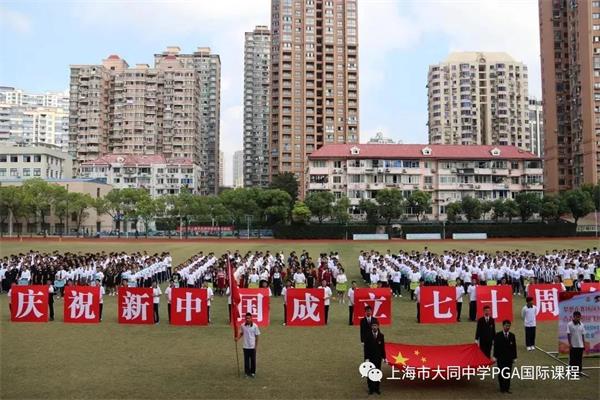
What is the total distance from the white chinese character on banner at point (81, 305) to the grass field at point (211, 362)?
48cm

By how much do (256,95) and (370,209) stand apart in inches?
3284

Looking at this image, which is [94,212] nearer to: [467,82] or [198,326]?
[198,326]

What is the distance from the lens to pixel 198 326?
15898 millimetres

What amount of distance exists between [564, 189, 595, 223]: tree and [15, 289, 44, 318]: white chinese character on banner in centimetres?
6124

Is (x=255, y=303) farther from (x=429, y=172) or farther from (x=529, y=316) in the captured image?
(x=429, y=172)

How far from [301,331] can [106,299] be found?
10.2 meters

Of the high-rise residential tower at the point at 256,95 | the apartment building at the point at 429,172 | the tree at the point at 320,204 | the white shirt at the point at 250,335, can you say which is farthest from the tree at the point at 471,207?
the high-rise residential tower at the point at 256,95

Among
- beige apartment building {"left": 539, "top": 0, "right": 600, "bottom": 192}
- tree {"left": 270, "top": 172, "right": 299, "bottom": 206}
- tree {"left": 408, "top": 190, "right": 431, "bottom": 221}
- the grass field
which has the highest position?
beige apartment building {"left": 539, "top": 0, "right": 600, "bottom": 192}

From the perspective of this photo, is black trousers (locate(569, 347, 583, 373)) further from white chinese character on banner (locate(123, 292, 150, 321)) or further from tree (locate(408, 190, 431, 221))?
tree (locate(408, 190, 431, 221))

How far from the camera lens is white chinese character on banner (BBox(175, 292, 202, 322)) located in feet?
52.5

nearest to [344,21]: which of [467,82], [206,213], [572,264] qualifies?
[467,82]

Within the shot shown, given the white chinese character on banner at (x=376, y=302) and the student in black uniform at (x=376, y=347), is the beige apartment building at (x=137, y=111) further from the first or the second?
the student in black uniform at (x=376, y=347)

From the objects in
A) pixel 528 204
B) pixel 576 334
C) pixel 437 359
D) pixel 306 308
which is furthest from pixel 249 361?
pixel 528 204

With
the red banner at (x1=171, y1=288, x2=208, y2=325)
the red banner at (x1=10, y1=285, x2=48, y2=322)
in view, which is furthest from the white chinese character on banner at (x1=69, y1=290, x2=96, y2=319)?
the red banner at (x1=171, y1=288, x2=208, y2=325)
